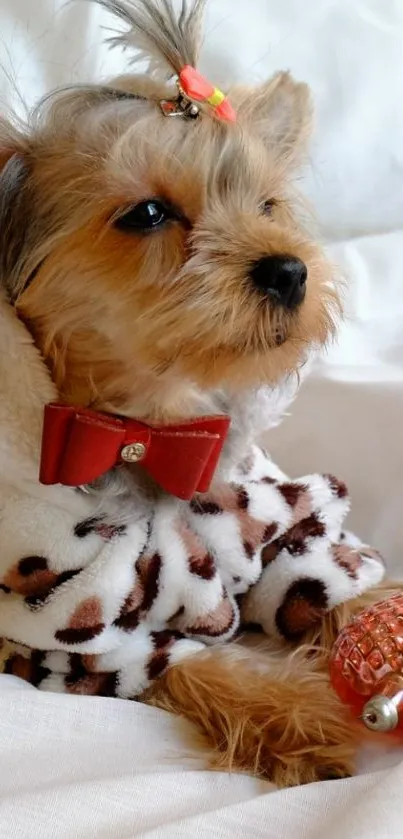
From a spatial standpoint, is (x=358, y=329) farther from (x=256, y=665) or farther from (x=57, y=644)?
(x=57, y=644)

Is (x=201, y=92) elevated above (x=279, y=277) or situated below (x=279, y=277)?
above

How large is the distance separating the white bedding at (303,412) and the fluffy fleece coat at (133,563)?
0.18ft

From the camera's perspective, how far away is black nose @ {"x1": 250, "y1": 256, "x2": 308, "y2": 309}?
0.85 meters

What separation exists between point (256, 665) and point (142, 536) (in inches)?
8.2

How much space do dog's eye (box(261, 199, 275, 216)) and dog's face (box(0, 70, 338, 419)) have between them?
A: 3 cm

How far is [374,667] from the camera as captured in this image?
33.7 inches

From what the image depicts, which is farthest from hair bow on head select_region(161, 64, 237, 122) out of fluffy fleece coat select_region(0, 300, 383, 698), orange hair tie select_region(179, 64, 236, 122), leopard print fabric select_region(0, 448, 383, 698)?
leopard print fabric select_region(0, 448, 383, 698)

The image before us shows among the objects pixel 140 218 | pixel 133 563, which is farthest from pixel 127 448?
pixel 140 218

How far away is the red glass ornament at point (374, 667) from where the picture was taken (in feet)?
2.70

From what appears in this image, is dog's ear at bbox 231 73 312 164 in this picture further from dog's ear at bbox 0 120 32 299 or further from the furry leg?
the furry leg

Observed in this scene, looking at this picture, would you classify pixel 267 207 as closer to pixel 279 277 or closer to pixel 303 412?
pixel 279 277

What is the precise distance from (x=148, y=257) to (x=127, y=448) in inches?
7.5

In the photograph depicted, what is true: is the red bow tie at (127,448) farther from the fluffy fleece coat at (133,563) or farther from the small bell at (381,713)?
the small bell at (381,713)

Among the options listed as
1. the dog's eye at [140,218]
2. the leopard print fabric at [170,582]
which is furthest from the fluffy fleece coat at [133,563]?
the dog's eye at [140,218]
